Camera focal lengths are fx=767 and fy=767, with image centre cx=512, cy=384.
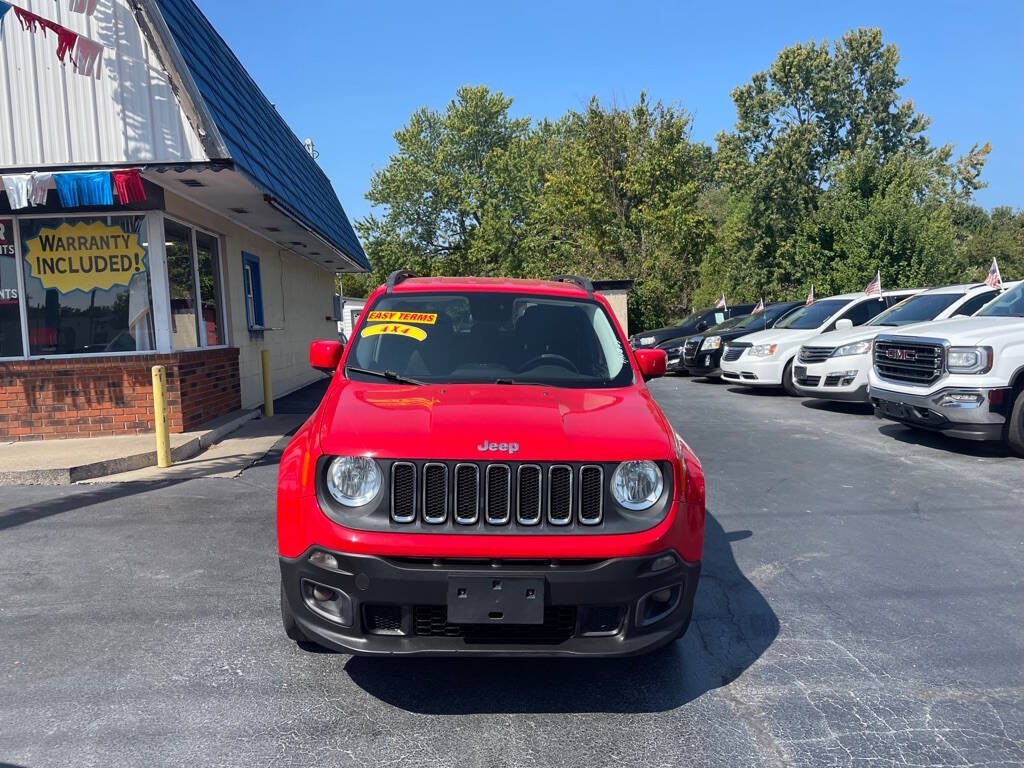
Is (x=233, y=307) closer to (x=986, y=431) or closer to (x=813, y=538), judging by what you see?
(x=813, y=538)

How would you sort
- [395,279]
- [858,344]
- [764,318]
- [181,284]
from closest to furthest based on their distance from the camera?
[395,279] < [181,284] < [858,344] < [764,318]

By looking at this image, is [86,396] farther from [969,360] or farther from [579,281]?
[969,360]

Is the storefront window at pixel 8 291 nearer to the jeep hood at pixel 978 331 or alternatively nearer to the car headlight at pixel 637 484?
the car headlight at pixel 637 484

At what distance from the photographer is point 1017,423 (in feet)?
25.6

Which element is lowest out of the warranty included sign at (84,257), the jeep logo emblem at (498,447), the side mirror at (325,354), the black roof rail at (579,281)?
the jeep logo emblem at (498,447)

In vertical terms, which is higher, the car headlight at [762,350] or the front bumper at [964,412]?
the car headlight at [762,350]

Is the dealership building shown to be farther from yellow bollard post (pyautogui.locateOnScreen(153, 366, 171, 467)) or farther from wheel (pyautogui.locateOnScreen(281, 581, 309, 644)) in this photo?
wheel (pyautogui.locateOnScreen(281, 581, 309, 644))

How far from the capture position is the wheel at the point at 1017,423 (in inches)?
307

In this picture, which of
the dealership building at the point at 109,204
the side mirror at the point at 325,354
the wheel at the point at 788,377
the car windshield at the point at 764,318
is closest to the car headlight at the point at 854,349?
the wheel at the point at 788,377

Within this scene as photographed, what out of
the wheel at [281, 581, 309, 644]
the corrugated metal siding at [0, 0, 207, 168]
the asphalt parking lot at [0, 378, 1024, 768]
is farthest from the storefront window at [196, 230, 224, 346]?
the wheel at [281, 581, 309, 644]

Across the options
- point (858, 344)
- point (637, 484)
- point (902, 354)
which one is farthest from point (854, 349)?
Answer: point (637, 484)

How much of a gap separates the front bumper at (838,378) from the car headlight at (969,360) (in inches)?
128

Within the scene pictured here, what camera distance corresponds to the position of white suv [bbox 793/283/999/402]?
1069cm

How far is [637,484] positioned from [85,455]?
706 cm
